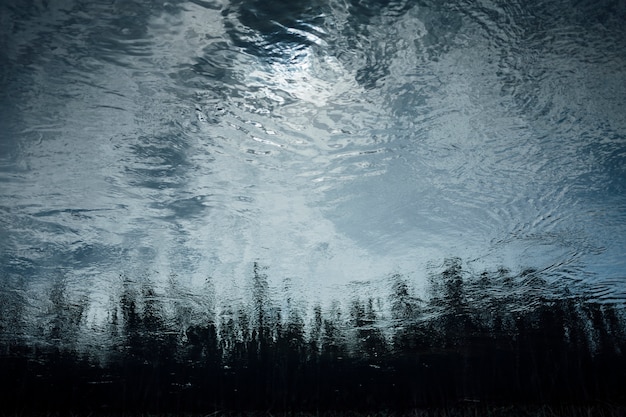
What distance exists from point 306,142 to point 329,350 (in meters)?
15.0

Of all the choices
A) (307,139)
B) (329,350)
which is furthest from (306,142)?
Answer: (329,350)

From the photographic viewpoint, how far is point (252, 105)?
238 inches

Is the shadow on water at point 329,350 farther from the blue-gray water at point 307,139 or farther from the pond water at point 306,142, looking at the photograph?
the blue-gray water at point 307,139

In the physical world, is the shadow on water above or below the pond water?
below

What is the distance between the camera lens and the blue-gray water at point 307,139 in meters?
5.03

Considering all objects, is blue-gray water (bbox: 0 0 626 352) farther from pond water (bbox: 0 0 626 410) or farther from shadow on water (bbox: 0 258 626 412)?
shadow on water (bbox: 0 258 626 412)

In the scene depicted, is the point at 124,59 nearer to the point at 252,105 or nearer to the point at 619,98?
the point at 252,105

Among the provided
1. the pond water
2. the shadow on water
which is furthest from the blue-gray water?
the shadow on water

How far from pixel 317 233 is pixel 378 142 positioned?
11.1 feet

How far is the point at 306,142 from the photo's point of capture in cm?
679

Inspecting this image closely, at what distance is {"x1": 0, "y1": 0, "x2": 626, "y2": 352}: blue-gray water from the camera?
5027mm

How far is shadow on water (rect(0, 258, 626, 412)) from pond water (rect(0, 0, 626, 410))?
1.48 metres

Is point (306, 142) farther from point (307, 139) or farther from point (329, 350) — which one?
point (329, 350)

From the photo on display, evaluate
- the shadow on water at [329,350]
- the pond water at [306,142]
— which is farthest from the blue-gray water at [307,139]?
the shadow on water at [329,350]
